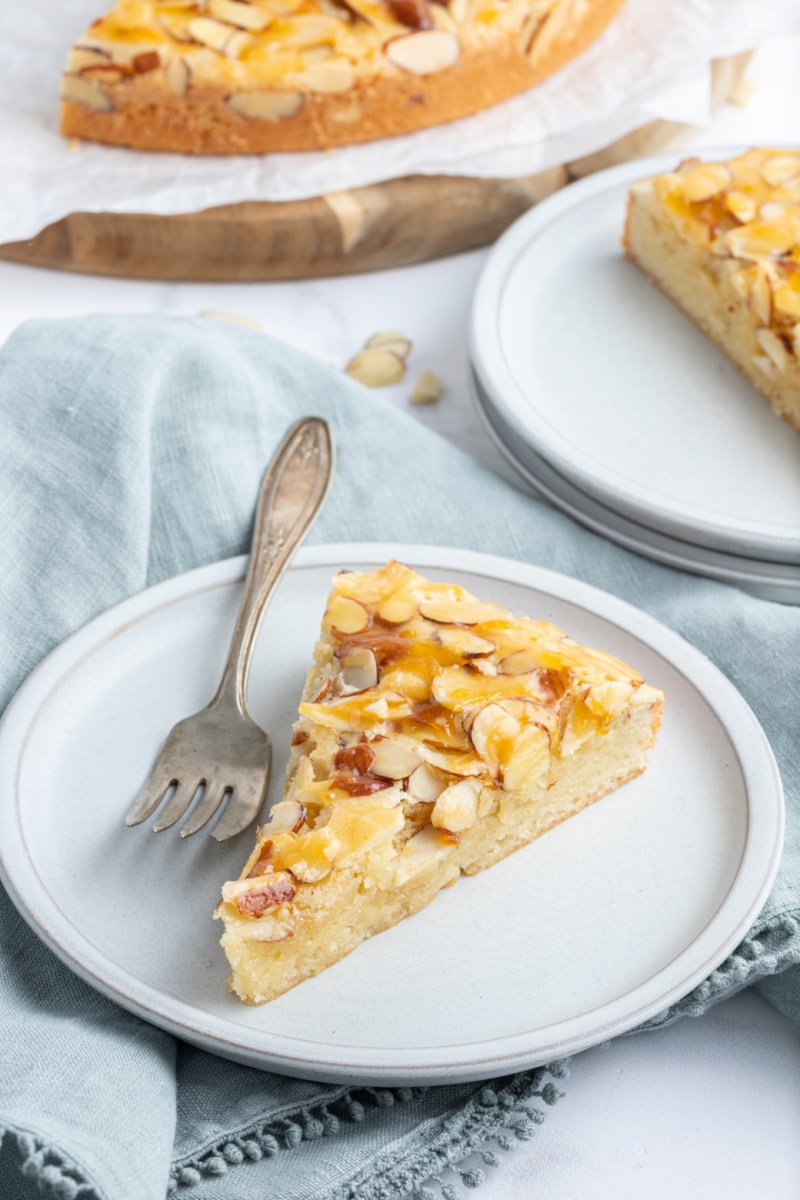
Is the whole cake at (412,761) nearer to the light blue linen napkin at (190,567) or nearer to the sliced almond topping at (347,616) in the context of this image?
the sliced almond topping at (347,616)

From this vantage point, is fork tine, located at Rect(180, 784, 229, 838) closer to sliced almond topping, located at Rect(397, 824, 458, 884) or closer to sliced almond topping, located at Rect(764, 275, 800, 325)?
sliced almond topping, located at Rect(397, 824, 458, 884)

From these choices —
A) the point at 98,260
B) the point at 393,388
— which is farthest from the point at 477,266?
the point at 98,260

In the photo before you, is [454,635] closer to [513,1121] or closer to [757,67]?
[513,1121]

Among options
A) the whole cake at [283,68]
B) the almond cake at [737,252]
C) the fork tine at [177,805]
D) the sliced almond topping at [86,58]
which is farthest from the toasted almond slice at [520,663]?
the sliced almond topping at [86,58]

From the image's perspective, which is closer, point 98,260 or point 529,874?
point 529,874

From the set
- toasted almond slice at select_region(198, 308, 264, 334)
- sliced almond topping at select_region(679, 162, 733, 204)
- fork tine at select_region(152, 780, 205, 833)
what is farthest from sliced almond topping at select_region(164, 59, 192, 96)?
fork tine at select_region(152, 780, 205, 833)

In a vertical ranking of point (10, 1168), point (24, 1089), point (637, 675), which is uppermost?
point (637, 675)

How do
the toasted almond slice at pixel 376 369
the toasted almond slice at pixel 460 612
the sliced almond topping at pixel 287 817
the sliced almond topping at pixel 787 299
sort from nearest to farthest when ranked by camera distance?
1. the sliced almond topping at pixel 287 817
2. the toasted almond slice at pixel 460 612
3. the sliced almond topping at pixel 787 299
4. the toasted almond slice at pixel 376 369

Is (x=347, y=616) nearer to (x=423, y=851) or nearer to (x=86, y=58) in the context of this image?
(x=423, y=851)
